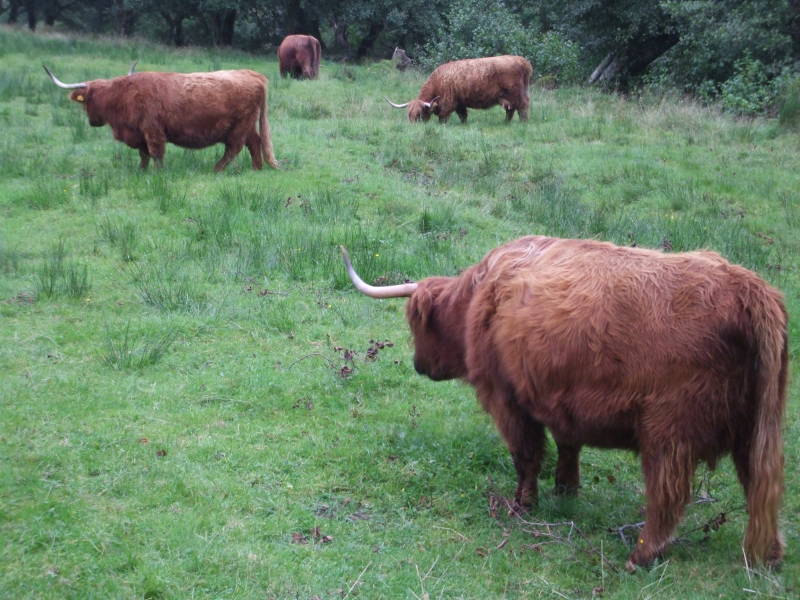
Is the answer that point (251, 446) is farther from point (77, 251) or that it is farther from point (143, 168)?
point (143, 168)

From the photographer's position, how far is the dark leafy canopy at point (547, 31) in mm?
17453

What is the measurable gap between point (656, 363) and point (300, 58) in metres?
18.6

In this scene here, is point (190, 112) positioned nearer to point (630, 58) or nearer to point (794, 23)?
point (794, 23)

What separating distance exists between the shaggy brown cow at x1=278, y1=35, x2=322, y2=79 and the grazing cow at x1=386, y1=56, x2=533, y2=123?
20.5 ft

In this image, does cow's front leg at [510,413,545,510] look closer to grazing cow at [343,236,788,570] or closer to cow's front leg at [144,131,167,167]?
grazing cow at [343,236,788,570]

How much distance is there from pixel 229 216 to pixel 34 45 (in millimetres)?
14985

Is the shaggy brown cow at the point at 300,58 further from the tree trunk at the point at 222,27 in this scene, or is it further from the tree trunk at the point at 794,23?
the tree trunk at the point at 794,23

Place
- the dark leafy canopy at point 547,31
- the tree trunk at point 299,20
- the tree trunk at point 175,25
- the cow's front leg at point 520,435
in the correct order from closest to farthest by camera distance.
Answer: the cow's front leg at point 520,435
the dark leafy canopy at point 547,31
the tree trunk at point 299,20
the tree trunk at point 175,25

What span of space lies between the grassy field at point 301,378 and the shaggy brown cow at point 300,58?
31.6 ft

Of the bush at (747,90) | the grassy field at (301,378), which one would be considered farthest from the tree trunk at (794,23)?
the grassy field at (301,378)

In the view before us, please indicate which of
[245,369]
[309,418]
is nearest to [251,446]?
[309,418]

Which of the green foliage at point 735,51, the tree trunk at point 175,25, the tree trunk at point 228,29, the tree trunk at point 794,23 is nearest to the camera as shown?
the green foliage at point 735,51

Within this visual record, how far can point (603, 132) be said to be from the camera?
41.8 feet

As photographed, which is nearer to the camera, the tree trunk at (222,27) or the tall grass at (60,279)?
the tall grass at (60,279)
